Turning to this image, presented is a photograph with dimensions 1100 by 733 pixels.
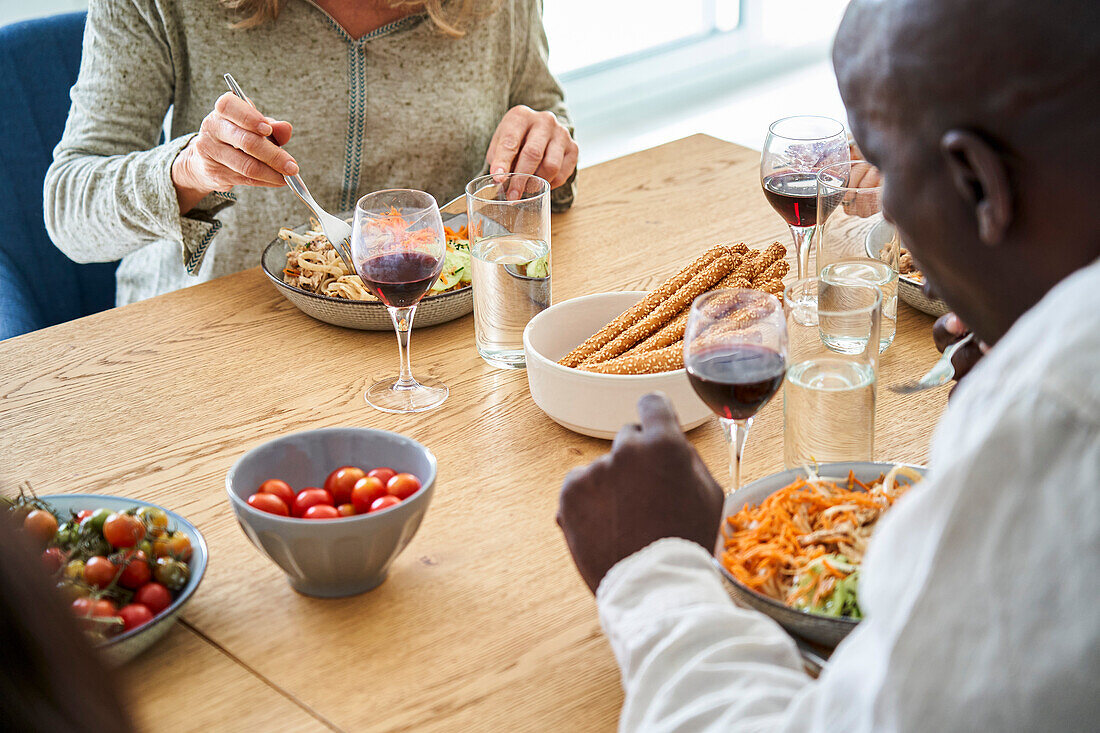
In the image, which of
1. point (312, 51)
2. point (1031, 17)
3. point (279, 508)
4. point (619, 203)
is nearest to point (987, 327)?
point (1031, 17)

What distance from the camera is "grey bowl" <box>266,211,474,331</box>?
143cm

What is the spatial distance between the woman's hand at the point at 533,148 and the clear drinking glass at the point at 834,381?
2.46ft

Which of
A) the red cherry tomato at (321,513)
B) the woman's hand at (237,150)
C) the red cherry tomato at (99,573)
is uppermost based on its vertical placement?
the woman's hand at (237,150)

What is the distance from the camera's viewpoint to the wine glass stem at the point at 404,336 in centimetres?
130

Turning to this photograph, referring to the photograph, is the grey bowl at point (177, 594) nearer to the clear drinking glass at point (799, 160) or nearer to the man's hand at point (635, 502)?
the man's hand at point (635, 502)

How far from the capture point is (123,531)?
938 millimetres

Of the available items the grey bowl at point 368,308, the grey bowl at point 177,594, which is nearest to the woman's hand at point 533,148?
the grey bowl at point 368,308

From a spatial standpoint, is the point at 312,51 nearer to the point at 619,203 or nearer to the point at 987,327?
the point at 619,203

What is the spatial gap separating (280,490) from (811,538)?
1.56 ft

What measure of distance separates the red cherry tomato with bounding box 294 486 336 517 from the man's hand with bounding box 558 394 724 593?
0.75 ft

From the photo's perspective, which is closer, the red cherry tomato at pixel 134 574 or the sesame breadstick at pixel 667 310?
the red cherry tomato at pixel 134 574

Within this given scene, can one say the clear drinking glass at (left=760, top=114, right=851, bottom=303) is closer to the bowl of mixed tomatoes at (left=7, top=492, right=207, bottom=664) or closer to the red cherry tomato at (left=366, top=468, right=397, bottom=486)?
the red cherry tomato at (left=366, top=468, right=397, bottom=486)

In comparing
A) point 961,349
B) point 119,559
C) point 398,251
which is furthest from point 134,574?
point 961,349

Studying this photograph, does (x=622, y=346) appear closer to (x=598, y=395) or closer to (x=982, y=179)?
(x=598, y=395)
